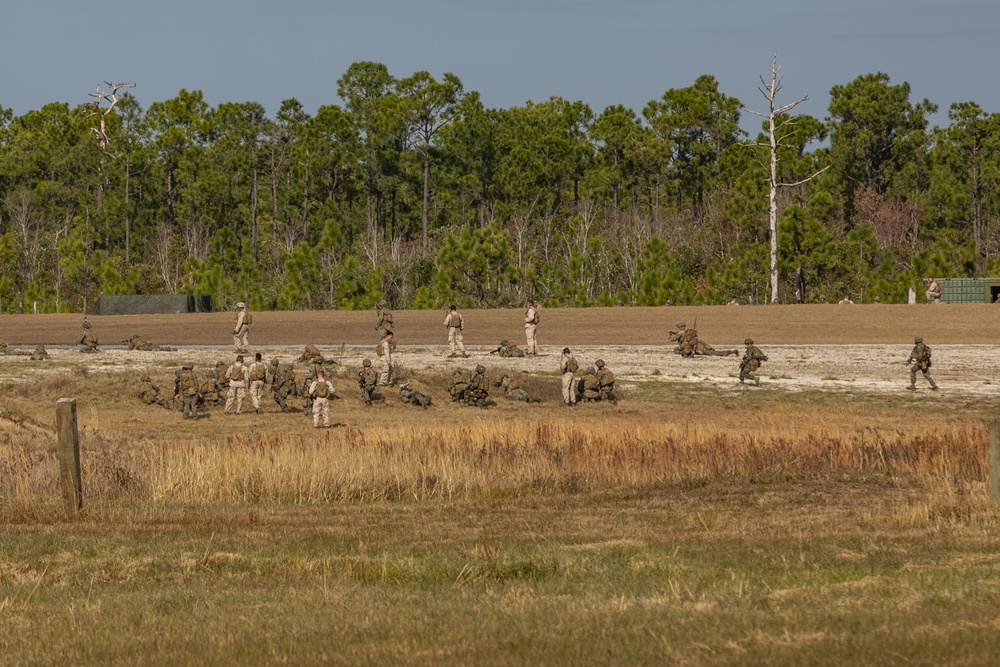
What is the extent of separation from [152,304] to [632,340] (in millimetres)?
19923

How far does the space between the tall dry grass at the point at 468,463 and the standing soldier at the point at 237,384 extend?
8144 millimetres

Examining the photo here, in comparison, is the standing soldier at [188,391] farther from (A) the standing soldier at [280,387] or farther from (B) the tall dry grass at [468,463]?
(B) the tall dry grass at [468,463]

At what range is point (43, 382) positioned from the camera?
108ft

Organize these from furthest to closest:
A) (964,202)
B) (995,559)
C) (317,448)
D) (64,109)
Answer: (64,109) → (964,202) → (317,448) → (995,559)

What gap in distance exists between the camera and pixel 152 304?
173 ft

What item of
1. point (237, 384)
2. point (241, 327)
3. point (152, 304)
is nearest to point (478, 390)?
point (237, 384)

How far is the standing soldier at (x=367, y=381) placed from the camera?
31.3 meters

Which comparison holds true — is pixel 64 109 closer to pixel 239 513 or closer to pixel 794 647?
pixel 239 513

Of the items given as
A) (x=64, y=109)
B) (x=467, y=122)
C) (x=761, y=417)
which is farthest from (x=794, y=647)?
(x=64, y=109)

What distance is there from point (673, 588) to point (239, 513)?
672cm

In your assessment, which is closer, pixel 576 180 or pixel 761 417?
pixel 761 417

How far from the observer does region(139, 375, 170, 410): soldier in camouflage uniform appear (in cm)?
3098

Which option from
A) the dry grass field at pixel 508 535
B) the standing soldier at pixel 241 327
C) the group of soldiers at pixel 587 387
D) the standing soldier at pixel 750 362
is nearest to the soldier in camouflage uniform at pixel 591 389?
the group of soldiers at pixel 587 387

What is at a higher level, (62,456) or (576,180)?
(576,180)
